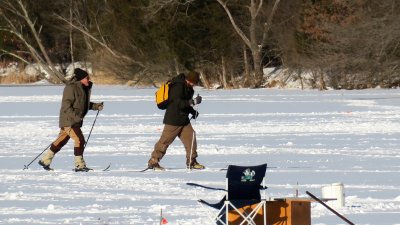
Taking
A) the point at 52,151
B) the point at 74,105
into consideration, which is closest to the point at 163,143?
the point at 74,105

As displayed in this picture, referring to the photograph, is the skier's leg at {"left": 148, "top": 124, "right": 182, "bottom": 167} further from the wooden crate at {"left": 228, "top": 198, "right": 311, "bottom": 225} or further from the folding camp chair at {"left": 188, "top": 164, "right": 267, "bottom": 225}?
the wooden crate at {"left": 228, "top": 198, "right": 311, "bottom": 225}

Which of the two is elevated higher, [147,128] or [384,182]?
[147,128]

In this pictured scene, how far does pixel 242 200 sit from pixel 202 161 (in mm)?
8084

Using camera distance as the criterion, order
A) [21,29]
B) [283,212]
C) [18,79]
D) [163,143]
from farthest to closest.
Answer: [18,79]
[21,29]
[163,143]
[283,212]

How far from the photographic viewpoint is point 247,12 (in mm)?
55969

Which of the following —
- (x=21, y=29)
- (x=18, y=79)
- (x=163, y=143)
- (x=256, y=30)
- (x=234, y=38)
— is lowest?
(x=163, y=143)

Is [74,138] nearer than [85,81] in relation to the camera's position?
Yes

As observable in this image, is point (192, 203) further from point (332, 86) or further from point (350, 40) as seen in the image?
point (332, 86)

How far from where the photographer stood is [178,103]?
16.5m

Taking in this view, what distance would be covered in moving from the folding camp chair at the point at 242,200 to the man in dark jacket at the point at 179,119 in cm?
655

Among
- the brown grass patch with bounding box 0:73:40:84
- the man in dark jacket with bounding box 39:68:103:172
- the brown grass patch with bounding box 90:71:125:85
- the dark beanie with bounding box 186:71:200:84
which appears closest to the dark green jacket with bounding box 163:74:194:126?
the dark beanie with bounding box 186:71:200:84

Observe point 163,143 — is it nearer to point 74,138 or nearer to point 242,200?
point 74,138

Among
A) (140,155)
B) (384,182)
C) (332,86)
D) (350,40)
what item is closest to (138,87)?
(332,86)

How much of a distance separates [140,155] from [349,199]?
7.01 metres
